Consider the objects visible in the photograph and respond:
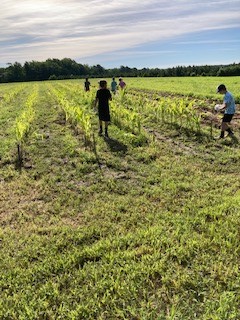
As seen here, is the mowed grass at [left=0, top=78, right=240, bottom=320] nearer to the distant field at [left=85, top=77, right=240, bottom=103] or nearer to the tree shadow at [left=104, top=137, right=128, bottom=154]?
the tree shadow at [left=104, top=137, right=128, bottom=154]

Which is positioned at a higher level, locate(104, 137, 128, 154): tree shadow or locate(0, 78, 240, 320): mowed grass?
locate(104, 137, 128, 154): tree shadow

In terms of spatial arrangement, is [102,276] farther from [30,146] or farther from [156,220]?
[30,146]

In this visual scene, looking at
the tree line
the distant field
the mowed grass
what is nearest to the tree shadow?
the mowed grass

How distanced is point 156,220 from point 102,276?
150 cm

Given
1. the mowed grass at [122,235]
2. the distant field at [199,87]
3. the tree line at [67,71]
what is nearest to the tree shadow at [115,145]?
the mowed grass at [122,235]

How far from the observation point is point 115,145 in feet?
Result: 30.8

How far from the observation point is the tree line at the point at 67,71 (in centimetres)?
7226

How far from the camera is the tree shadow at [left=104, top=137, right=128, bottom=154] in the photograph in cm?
892

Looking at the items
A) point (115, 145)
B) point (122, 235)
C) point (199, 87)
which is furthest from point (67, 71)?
point (122, 235)

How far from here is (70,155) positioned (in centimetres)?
868

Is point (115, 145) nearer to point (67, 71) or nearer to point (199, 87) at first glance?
point (199, 87)

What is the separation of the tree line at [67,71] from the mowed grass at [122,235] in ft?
176

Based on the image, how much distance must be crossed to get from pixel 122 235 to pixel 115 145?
490 centimetres

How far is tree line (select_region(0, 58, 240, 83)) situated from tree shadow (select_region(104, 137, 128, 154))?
2022 inches
